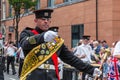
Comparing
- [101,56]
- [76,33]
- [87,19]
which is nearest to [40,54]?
[101,56]

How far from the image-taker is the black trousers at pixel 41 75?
4.93 metres

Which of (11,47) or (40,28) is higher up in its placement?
(40,28)

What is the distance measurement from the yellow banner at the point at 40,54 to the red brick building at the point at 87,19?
69.3 feet

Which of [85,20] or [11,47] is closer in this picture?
[11,47]

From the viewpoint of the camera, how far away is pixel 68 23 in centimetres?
3262

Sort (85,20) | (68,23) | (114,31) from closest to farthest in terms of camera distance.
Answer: (114,31)
(85,20)
(68,23)

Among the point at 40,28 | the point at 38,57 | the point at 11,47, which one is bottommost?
the point at 11,47

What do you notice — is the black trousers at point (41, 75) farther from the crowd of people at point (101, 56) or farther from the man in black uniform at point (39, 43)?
the crowd of people at point (101, 56)

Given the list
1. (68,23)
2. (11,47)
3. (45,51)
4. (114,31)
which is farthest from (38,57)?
(68,23)

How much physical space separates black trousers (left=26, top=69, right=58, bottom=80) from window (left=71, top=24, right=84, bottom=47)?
2508 cm

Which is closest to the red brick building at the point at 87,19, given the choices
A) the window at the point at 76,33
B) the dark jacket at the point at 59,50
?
the window at the point at 76,33

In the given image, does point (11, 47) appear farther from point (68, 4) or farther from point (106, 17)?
point (68, 4)

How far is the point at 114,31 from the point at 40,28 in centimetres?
2143

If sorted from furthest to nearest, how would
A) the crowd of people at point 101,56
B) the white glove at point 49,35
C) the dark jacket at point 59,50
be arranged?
the crowd of people at point 101,56, the dark jacket at point 59,50, the white glove at point 49,35
